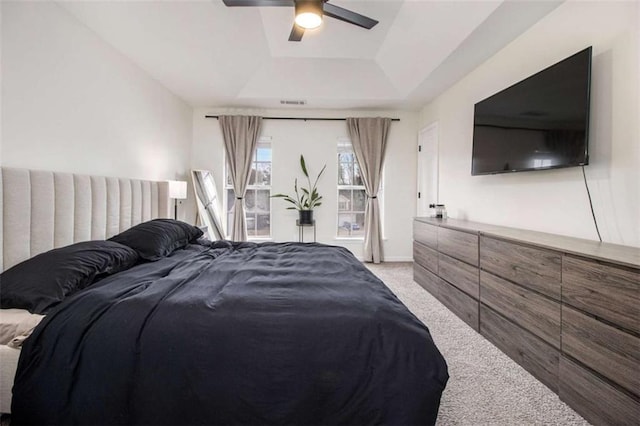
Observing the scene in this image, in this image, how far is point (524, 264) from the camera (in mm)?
1991

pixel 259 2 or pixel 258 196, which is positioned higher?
pixel 259 2

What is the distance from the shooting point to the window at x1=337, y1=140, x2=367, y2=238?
517cm

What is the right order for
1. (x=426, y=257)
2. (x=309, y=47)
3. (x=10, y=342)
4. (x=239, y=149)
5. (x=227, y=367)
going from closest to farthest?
(x=227, y=367), (x=10, y=342), (x=426, y=257), (x=309, y=47), (x=239, y=149)

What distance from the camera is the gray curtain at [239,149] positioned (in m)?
4.88

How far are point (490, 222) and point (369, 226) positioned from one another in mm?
2074

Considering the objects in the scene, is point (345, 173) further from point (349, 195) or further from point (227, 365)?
point (227, 365)

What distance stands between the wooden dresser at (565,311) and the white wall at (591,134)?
0.22 meters

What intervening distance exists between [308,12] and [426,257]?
9.05 ft

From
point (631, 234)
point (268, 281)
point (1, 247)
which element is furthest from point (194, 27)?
point (631, 234)

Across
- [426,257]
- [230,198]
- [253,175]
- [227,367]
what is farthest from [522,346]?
[230,198]

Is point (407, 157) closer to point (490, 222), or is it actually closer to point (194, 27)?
point (490, 222)

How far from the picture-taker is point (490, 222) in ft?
10.3

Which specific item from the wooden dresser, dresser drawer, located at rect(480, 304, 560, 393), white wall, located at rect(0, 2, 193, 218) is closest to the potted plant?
white wall, located at rect(0, 2, 193, 218)

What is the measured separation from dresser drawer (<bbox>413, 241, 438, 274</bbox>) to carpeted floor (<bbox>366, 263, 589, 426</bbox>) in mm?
803
